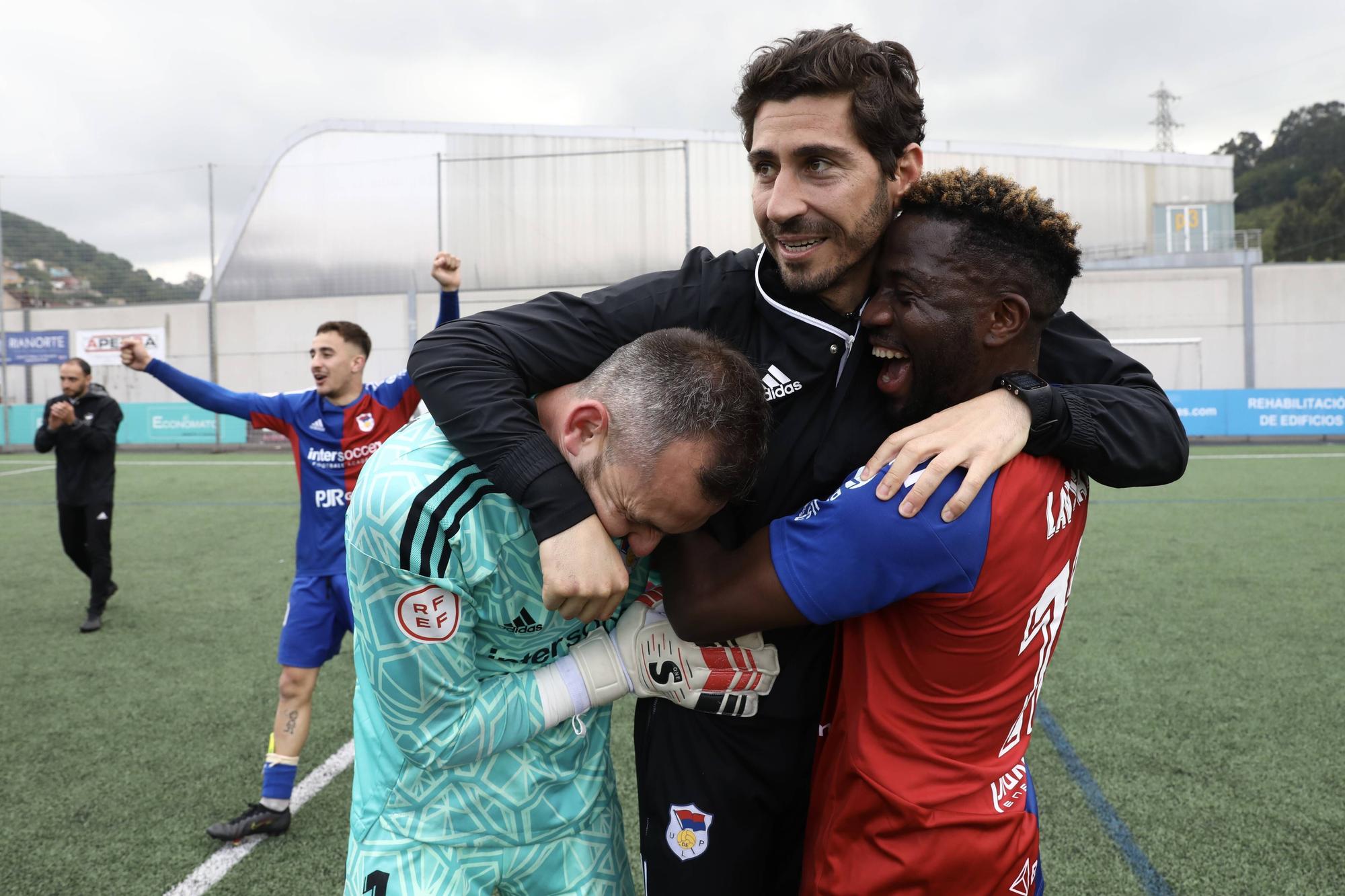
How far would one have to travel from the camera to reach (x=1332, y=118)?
212ft

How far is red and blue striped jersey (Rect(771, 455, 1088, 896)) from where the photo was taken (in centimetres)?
162

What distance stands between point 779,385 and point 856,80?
2.07ft

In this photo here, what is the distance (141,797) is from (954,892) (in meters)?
4.10

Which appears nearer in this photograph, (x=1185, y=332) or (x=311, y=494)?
(x=311, y=494)

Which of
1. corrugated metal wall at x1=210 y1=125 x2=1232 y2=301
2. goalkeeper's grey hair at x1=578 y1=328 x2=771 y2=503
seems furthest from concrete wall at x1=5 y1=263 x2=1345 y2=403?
goalkeeper's grey hair at x1=578 y1=328 x2=771 y2=503

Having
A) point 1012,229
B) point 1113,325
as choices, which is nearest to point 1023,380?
point 1012,229

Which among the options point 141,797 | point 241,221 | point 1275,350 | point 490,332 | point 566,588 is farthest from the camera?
point 241,221

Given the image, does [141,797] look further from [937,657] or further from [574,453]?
[937,657]

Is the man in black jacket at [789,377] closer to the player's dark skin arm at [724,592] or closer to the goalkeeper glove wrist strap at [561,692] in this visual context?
the player's dark skin arm at [724,592]

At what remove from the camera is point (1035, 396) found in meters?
1.77

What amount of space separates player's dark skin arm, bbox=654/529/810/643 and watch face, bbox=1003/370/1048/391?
1.82ft

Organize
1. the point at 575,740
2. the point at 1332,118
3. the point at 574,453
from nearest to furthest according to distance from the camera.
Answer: the point at 574,453
the point at 575,740
the point at 1332,118

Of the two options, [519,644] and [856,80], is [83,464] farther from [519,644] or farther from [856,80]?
[856,80]

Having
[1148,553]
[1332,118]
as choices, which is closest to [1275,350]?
[1148,553]
